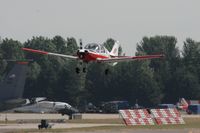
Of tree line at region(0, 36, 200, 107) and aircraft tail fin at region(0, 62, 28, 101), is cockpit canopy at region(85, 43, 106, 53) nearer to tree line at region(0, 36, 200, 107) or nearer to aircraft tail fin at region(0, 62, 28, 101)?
aircraft tail fin at region(0, 62, 28, 101)

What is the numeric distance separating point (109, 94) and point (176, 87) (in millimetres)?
14745

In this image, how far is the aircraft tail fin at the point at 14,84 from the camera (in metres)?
106

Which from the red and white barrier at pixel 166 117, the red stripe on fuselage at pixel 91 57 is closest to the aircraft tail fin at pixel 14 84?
the red and white barrier at pixel 166 117

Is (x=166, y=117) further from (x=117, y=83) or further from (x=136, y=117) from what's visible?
(x=117, y=83)

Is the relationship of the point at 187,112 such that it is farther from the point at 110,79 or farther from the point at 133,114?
the point at 133,114

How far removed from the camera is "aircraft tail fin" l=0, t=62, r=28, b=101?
10581 centimetres

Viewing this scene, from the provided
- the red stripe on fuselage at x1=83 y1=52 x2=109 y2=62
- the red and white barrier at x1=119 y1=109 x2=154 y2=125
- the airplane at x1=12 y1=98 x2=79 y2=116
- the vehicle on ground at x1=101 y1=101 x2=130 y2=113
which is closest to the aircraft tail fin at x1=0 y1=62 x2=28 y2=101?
the red and white barrier at x1=119 y1=109 x2=154 y2=125

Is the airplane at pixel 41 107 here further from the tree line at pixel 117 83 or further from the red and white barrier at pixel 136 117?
the red and white barrier at pixel 136 117

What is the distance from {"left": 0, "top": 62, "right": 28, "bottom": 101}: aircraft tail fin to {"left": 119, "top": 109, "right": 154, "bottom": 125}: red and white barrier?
2291 centimetres

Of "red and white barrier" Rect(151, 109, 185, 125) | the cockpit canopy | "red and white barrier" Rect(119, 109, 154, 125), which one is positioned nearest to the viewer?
the cockpit canopy

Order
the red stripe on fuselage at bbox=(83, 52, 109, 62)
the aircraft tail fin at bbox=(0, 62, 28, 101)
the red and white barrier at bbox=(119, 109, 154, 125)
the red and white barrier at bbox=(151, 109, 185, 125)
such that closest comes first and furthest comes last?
the red stripe on fuselage at bbox=(83, 52, 109, 62) → the red and white barrier at bbox=(119, 109, 154, 125) → the red and white barrier at bbox=(151, 109, 185, 125) → the aircraft tail fin at bbox=(0, 62, 28, 101)

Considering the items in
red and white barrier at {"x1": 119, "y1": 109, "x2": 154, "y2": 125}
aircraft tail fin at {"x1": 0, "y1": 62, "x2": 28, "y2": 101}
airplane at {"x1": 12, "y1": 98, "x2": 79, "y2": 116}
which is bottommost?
red and white barrier at {"x1": 119, "y1": 109, "x2": 154, "y2": 125}

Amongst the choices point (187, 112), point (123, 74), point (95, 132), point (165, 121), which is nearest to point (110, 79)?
point (123, 74)

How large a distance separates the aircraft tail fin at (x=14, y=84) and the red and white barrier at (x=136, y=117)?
22.9 m
